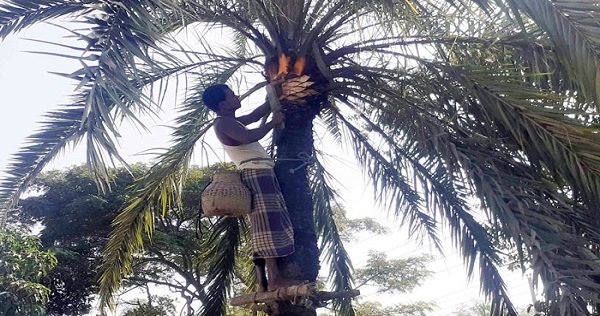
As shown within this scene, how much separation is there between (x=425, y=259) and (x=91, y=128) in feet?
54.3

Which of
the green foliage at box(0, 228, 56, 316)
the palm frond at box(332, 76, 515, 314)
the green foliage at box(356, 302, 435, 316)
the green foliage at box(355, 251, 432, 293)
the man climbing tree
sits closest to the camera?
the man climbing tree

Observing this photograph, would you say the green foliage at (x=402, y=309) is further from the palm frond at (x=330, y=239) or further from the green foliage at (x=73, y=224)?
the palm frond at (x=330, y=239)

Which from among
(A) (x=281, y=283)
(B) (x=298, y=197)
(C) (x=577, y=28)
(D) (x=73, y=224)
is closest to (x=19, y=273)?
(B) (x=298, y=197)

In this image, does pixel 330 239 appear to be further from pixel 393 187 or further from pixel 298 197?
pixel 298 197

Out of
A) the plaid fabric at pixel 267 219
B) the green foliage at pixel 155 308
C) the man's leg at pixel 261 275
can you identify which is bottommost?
the green foliage at pixel 155 308

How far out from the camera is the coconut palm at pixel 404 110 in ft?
12.5

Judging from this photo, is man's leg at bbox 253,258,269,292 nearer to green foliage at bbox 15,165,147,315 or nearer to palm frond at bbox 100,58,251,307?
palm frond at bbox 100,58,251,307

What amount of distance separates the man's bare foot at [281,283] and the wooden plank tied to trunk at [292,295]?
0.21 feet

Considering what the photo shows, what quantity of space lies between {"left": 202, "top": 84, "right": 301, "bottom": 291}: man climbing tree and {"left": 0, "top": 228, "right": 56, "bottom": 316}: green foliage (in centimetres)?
415

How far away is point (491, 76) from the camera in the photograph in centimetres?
473

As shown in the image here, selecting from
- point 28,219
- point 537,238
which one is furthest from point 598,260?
point 28,219

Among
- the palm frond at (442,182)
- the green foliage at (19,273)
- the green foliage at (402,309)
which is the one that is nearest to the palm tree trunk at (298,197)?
the palm frond at (442,182)

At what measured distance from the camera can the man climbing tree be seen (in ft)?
15.6

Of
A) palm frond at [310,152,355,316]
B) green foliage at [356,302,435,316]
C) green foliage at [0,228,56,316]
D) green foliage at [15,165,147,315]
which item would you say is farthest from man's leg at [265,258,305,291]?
green foliage at [356,302,435,316]
